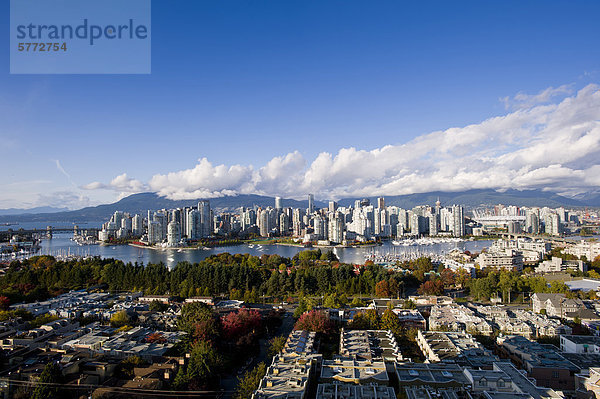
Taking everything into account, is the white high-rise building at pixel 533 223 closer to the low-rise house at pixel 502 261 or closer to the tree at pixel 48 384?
the low-rise house at pixel 502 261

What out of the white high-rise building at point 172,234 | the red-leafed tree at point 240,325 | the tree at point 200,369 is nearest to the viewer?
the tree at point 200,369

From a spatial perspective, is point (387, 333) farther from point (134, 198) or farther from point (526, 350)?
point (134, 198)

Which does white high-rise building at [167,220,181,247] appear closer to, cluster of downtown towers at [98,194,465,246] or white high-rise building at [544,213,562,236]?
cluster of downtown towers at [98,194,465,246]

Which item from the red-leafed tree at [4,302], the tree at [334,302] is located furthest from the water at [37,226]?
the tree at [334,302]

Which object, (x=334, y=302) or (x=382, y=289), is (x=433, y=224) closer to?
(x=382, y=289)

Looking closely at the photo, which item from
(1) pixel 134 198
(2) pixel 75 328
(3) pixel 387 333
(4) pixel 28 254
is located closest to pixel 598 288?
(3) pixel 387 333

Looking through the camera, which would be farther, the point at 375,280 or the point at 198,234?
the point at 198,234
